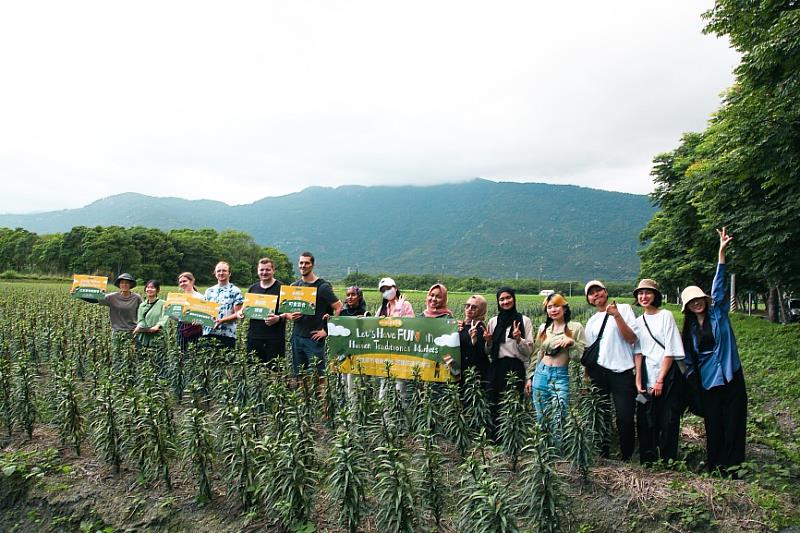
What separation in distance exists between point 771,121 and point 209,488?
11951mm

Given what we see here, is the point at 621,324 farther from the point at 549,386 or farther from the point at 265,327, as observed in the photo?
the point at 265,327

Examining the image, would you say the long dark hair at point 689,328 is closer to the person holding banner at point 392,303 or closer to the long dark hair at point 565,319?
the long dark hair at point 565,319

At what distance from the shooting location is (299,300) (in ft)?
23.0

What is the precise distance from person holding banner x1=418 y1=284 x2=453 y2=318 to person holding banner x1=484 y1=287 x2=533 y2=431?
0.64 meters

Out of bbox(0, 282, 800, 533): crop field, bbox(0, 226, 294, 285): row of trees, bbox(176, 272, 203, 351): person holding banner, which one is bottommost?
bbox(0, 282, 800, 533): crop field

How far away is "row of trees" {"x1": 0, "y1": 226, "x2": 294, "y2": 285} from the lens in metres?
65.8

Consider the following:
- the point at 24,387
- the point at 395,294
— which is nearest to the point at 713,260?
the point at 395,294

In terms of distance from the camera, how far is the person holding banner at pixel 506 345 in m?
5.42

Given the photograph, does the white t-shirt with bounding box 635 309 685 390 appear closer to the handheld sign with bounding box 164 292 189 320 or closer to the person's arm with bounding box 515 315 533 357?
the person's arm with bounding box 515 315 533 357

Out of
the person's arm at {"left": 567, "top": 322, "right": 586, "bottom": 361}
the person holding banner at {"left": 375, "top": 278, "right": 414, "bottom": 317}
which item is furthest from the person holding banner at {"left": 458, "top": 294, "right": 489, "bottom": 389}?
the person's arm at {"left": 567, "top": 322, "right": 586, "bottom": 361}

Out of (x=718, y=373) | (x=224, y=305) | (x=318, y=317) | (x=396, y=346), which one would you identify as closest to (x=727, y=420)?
(x=718, y=373)

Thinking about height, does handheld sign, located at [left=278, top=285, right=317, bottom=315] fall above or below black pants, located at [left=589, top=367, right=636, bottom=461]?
above

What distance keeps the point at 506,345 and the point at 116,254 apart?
72664 millimetres

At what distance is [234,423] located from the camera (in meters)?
4.59
